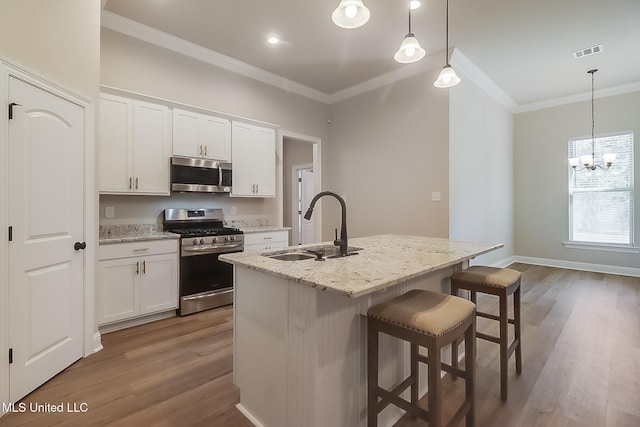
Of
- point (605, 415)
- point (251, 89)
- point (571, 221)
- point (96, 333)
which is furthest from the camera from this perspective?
point (571, 221)

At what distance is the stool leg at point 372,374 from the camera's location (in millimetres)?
1441

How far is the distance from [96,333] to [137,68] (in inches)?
108

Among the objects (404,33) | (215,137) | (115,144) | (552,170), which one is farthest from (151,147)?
(552,170)

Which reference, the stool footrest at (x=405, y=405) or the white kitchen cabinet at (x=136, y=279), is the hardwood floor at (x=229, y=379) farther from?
the stool footrest at (x=405, y=405)

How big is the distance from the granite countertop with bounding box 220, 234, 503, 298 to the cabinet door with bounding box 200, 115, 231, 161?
2236mm

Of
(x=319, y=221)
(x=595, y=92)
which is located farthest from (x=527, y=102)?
(x=319, y=221)

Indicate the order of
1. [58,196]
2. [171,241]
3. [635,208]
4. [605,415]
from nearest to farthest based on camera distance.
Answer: [605,415], [58,196], [171,241], [635,208]

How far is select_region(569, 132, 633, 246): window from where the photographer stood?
197 inches

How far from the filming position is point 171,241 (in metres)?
3.14

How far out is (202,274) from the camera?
3.34m

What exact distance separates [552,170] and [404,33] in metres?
4.32

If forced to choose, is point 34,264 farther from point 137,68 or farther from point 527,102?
point 527,102

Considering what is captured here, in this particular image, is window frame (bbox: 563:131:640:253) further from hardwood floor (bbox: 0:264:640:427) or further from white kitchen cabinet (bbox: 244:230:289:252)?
white kitchen cabinet (bbox: 244:230:289:252)

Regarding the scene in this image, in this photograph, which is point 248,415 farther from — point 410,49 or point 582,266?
point 582,266
